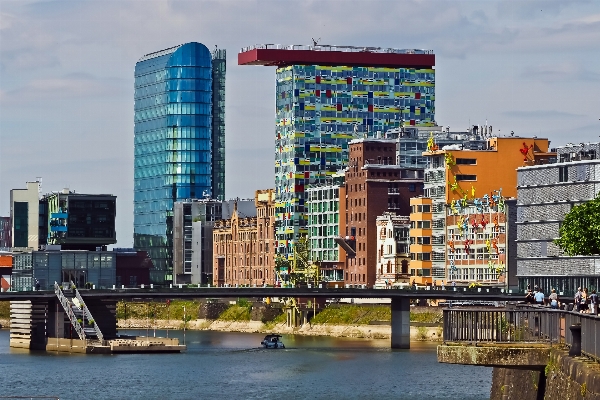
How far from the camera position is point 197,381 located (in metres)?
132

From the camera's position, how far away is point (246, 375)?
13825cm

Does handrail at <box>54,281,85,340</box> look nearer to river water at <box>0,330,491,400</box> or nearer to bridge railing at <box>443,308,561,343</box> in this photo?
river water at <box>0,330,491,400</box>

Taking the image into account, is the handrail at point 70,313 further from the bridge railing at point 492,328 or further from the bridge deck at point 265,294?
the bridge railing at point 492,328

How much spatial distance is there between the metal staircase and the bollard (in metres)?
148

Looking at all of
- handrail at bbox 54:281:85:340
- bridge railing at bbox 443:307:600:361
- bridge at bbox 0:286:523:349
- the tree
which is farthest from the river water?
bridge railing at bbox 443:307:600:361

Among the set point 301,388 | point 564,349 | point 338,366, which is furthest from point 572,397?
point 338,366

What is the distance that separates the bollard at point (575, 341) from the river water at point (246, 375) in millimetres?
56778

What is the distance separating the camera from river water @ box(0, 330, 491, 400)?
380ft

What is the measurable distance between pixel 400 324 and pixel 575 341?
149m

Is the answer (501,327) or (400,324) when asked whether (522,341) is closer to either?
(501,327)

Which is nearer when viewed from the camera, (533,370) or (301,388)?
(533,370)

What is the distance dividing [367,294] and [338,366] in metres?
43.5

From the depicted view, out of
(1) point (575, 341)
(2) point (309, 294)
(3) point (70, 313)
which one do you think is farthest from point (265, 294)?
(1) point (575, 341)

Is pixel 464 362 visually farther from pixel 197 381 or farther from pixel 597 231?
pixel 597 231
